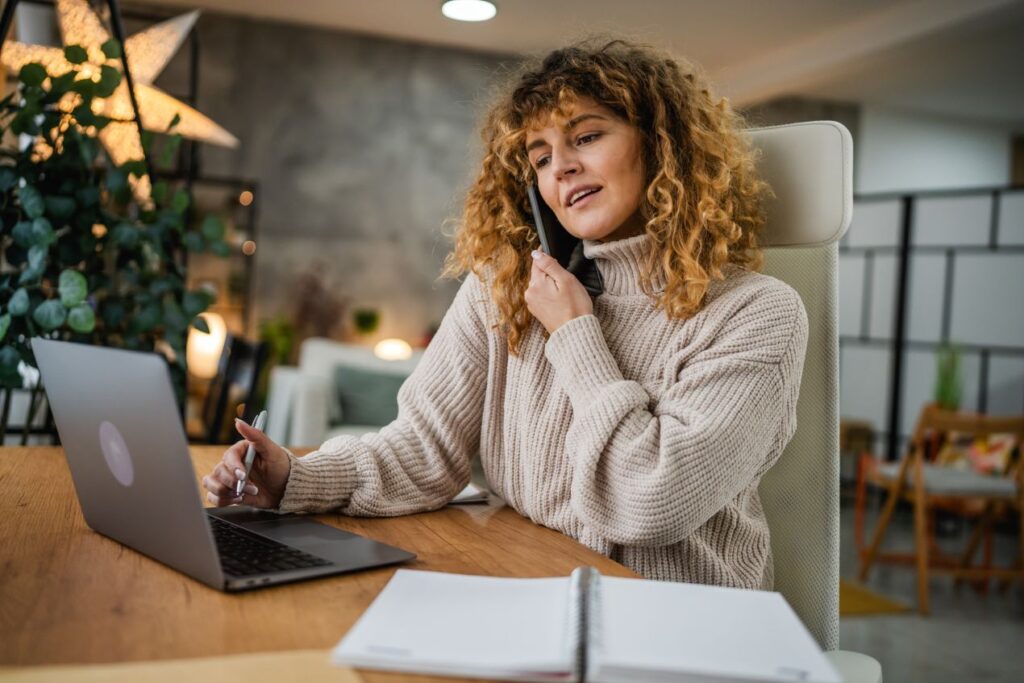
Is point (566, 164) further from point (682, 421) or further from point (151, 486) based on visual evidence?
point (151, 486)

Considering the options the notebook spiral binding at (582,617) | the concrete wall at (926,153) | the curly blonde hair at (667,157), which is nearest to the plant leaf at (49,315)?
the curly blonde hair at (667,157)

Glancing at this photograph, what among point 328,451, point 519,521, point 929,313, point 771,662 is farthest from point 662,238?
point 929,313

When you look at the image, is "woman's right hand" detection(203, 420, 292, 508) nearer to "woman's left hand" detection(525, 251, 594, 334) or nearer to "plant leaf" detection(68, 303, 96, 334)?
"woman's left hand" detection(525, 251, 594, 334)

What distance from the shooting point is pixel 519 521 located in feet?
3.89

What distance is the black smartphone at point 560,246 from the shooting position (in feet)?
4.41

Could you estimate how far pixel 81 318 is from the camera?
179 cm

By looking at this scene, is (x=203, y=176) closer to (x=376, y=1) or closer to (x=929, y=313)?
(x=376, y=1)

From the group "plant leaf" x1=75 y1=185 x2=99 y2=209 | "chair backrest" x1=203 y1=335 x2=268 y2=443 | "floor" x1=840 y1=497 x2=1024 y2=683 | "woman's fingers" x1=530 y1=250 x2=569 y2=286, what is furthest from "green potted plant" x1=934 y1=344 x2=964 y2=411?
"plant leaf" x1=75 y1=185 x2=99 y2=209

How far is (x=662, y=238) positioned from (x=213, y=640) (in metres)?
0.81

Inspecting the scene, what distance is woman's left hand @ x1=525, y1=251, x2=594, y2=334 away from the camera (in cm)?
120

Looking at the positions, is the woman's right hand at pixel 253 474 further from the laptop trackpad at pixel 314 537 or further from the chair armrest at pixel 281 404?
the chair armrest at pixel 281 404

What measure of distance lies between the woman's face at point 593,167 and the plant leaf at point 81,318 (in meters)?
1.03

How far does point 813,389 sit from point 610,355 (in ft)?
1.09

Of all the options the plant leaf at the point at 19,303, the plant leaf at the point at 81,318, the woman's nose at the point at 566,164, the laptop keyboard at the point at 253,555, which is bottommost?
the laptop keyboard at the point at 253,555
